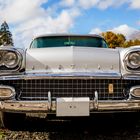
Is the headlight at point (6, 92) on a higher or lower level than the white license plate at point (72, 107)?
higher

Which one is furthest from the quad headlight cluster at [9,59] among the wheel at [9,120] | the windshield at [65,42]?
the windshield at [65,42]

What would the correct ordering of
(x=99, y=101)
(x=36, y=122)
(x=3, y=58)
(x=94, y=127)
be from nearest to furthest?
(x=99, y=101)
(x=3, y=58)
(x=94, y=127)
(x=36, y=122)

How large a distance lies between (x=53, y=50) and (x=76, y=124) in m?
1.30

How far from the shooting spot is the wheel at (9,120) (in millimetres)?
5285

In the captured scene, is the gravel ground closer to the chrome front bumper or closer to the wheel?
the wheel

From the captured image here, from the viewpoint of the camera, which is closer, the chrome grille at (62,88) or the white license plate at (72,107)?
the white license plate at (72,107)

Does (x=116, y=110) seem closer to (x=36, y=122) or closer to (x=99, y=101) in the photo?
(x=99, y=101)

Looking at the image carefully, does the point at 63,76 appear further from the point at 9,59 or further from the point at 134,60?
the point at 134,60

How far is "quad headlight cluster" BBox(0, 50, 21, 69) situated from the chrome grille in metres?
0.27

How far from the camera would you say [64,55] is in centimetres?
512

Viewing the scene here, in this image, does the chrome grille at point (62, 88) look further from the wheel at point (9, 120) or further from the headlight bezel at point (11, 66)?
the wheel at point (9, 120)

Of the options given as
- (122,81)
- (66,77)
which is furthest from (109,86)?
(66,77)

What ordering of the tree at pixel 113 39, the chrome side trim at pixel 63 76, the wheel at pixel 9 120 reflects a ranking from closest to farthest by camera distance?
the chrome side trim at pixel 63 76 → the wheel at pixel 9 120 → the tree at pixel 113 39

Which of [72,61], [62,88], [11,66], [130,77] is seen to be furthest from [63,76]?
[130,77]
